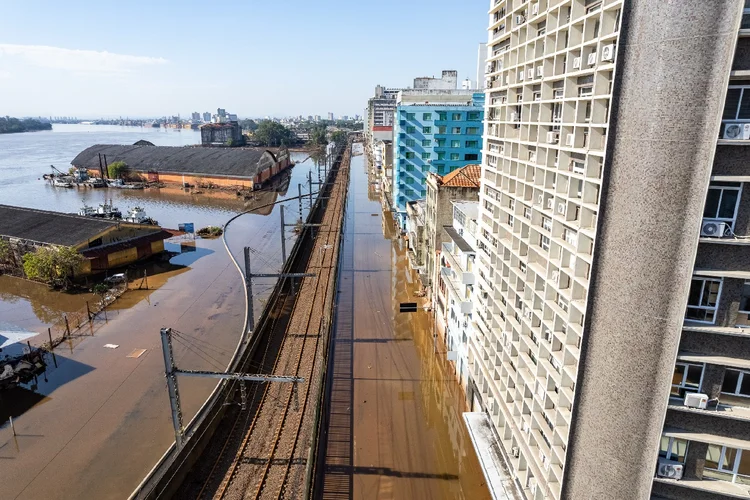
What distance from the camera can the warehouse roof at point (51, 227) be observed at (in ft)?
110

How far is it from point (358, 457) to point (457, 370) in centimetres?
658

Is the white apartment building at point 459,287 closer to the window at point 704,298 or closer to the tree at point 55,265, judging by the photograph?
the window at point 704,298

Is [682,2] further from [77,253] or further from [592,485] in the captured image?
[77,253]

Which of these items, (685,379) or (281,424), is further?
(281,424)

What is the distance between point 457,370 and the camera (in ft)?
67.6

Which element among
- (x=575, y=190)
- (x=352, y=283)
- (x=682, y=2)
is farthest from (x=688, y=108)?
(x=352, y=283)

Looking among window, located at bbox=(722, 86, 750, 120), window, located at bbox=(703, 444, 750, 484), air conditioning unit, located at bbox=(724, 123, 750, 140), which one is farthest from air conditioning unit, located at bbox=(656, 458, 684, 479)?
window, located at bbox=(722, 86, 750, 120)

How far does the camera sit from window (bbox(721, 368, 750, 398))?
7742 mm

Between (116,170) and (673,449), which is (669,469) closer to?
(673,449)

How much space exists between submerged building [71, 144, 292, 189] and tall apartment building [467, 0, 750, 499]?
65.3 meters

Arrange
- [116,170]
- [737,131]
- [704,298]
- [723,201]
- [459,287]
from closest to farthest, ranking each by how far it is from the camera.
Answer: [737,131]
[723,201]
[704,298]
[459,287]
[116,170]

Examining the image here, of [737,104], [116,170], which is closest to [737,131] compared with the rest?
[737,104]

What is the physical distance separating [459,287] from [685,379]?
39.8 ft

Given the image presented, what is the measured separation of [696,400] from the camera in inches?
303
